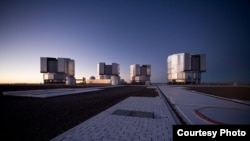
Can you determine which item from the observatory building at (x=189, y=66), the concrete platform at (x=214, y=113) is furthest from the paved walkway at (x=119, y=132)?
the observatory building at (x=189, y=66)

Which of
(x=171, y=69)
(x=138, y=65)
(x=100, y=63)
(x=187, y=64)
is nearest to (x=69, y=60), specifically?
(x=100, y=63)

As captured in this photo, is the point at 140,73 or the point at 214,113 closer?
the point at 214,113

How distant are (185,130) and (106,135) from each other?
2110mm

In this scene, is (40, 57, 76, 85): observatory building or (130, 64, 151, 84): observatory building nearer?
(40, 57, 76, 85): observatory building

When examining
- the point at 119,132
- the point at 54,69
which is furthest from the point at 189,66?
the point at 54,69

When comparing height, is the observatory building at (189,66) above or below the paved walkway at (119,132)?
above

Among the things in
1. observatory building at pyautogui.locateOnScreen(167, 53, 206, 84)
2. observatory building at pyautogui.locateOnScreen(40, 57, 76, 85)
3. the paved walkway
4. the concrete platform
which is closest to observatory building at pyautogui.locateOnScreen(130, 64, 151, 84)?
observatory building at pyautogui.locateOnScreen(167, 53, 206, 84)

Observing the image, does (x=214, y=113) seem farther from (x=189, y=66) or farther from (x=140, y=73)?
(x=140, y=73)

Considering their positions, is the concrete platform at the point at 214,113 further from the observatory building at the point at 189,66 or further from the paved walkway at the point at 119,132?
the observatory building at the point at 189,66

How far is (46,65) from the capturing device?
68188mm

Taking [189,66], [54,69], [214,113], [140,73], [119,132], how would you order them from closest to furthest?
[119,132], [214,113], [189,66], [54,69], [140,73]

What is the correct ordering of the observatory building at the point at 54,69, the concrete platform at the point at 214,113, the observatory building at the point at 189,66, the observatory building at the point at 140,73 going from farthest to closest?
the observatory building at the point at 140,73, the observatory building at the point at 54,69, the observatory building at the point at 189,66, the concrete platform at the point at 214,113

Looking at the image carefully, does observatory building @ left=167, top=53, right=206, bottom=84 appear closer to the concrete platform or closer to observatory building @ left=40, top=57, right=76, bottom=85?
observatory building @ left=40, top=57, right=76, bottom=85

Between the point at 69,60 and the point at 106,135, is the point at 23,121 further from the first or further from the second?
the point at 69,60
